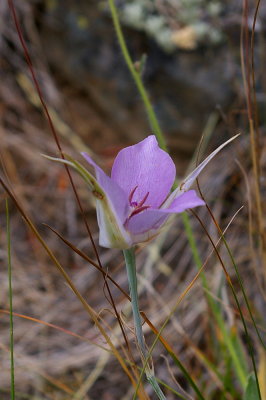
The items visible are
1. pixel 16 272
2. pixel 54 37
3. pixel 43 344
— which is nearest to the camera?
pixel 43 344

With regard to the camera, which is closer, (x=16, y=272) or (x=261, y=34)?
(x=261, y=34)

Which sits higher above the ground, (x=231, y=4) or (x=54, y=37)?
(x=231, y=4)

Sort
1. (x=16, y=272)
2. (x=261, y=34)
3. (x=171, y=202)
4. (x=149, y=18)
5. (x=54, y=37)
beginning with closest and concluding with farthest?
1. (x=171, y=202)
2. (x=261, y=34)
3. (x=149, y=18)
4. (x=16, y=272)
5. (x=54, y=37)

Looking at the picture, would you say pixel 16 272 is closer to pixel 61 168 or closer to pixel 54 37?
pixel 61 168

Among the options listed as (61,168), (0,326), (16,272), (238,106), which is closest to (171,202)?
(238,106)

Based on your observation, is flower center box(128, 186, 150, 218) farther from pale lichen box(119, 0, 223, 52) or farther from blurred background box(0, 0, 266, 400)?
pale lichen box(119, 0, 223, 52)

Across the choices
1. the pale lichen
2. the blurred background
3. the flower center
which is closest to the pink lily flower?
the flower center
